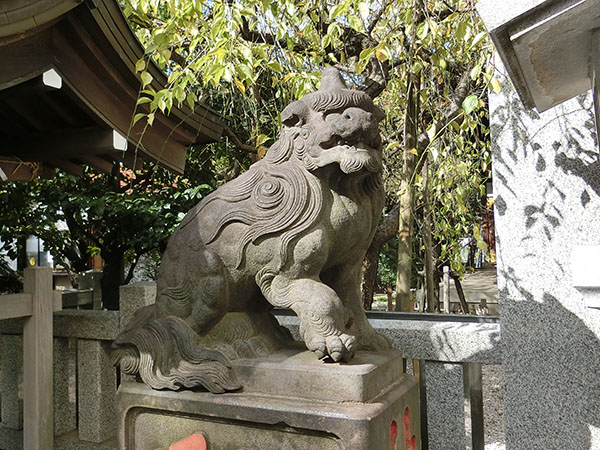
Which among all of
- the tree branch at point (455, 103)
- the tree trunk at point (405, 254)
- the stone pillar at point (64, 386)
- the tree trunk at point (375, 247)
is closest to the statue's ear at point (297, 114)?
the stone pillar at point (64, 386)

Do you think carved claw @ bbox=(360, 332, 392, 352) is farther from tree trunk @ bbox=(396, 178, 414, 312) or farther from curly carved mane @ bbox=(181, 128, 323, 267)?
tree trunk @ bbox=(396, 178, 414, 312)

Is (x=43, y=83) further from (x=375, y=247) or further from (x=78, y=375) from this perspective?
(x=375, y=247)

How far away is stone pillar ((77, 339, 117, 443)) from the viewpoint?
9.82 ft

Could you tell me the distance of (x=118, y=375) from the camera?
11.2 feet

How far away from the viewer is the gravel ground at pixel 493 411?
4.14 meters

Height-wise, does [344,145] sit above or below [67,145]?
below

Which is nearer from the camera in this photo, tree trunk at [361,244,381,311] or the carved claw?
the carved claw

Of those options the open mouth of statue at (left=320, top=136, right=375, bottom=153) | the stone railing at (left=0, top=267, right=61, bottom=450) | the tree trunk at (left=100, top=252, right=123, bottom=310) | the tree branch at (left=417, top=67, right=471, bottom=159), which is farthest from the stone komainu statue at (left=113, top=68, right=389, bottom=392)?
the tree trunk at (left=100, top=252, right=123, bottom=310)

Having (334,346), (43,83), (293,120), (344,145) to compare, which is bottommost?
(334,346)

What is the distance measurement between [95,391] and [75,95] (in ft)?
5.60

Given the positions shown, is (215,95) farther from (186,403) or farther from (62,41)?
(186,403)

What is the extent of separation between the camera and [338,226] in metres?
1.82

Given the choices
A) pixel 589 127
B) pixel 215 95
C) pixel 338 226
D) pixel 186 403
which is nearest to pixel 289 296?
pixel 338 226

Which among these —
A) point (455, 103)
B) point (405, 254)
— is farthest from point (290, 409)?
point (455, 103)
